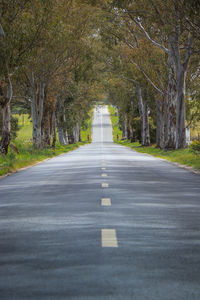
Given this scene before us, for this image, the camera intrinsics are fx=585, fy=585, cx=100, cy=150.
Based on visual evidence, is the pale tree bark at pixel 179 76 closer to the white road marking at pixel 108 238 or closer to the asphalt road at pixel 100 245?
the asphalt road at pixel 100 245

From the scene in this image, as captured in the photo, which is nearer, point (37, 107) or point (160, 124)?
point (37, 107)

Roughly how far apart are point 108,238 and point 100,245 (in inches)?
18.1

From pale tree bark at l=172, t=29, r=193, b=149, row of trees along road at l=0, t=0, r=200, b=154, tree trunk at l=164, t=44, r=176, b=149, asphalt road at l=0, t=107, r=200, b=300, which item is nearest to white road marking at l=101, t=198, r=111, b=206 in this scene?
asphalt road at l=0, t=107, r=200, b=300

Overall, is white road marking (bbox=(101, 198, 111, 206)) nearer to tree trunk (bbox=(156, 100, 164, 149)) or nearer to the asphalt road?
the asphalt road

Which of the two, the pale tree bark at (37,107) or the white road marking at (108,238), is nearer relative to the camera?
the white road marking at (108,238)

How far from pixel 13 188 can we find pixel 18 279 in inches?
407

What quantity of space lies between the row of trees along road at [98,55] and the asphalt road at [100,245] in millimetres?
14912

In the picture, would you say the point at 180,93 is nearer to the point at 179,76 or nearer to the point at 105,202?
the point at 179,76

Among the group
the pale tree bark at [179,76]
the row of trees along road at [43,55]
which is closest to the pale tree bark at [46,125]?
the row of trees along road at [43,55]

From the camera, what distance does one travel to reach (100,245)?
6977 mm

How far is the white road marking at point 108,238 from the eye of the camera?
7.02 m

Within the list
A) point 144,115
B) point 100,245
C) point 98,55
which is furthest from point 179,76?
point 100,245

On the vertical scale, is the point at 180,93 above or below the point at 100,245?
above

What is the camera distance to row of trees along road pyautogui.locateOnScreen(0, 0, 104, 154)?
30.4m
